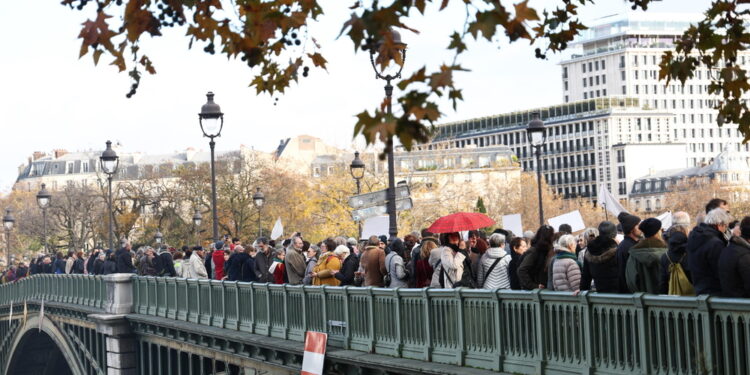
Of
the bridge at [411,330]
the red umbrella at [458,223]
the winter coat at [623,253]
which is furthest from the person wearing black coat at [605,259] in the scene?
the red umbrella at [458,223]

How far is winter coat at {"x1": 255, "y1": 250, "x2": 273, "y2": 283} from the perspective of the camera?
75.3 feet

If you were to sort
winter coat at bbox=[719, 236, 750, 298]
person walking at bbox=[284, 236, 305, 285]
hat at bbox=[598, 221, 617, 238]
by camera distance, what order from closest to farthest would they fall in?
winter coat at bbox=[719, 236, 750, 298] → hat at bbox=[598, 221, 617, 238] → person walking at bbox=[284, 236, 305, 285]

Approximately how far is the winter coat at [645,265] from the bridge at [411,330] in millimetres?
300

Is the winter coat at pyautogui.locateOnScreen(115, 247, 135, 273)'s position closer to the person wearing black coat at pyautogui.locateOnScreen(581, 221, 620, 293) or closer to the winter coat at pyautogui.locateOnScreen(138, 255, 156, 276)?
the winter coat at pyautogui.locateOnScreen(138, 255, 156, 276)

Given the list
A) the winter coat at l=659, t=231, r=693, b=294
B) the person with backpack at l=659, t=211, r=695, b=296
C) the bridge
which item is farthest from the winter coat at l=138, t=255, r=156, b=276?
the person with backpack at l=659, t=211, r=695, b=296

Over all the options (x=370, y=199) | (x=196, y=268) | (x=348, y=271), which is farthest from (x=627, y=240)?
(x=196, y=268)

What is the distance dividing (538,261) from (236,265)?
1164 centimetres

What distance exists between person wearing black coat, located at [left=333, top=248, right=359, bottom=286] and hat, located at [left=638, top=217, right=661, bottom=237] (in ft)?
25.2

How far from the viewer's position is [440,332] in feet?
51.4

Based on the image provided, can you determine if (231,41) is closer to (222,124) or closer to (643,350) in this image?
(643,350)

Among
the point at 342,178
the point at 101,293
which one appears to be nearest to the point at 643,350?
the point at 101,293

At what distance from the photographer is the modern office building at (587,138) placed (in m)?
177

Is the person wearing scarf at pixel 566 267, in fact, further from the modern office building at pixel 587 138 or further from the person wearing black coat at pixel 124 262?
the modern office building at pixel 587 138

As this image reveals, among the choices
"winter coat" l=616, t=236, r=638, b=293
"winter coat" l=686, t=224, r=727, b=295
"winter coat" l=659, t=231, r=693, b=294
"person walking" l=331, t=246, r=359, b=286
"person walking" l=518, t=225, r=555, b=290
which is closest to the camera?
"winter coat" l=686, t=224, r=727, b=295
